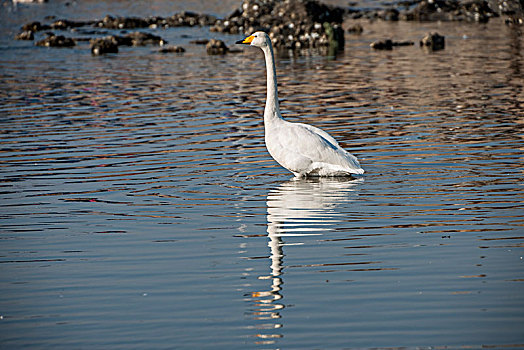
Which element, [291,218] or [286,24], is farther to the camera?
[286,24]

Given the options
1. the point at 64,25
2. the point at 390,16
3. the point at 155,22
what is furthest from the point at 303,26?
the point at 64,25

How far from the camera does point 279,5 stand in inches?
1901

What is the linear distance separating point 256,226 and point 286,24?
119 ft

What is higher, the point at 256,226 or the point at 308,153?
the point at 308,153

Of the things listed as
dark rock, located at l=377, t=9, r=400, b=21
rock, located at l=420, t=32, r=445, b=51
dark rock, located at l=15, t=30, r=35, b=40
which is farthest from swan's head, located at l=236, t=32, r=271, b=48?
dark rock, located at l=377, t=9, r=400, b=21

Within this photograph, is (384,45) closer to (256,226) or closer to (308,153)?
(308,153)

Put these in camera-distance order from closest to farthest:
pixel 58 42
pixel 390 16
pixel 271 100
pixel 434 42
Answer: pixel 271 100
pixel 434 42
pixel 58 42
pixel 390 16

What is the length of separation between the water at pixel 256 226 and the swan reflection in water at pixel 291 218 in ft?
0.11

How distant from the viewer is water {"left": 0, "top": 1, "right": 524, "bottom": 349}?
7758mm

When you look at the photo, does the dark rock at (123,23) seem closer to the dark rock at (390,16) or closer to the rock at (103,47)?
the dark rock at (390,16)

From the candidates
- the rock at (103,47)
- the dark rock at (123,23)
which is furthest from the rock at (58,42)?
the dark rock at (123,23)

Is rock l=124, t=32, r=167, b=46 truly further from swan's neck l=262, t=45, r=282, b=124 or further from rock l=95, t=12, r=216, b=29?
swan's neck l=262, t=45, r=282, b=124

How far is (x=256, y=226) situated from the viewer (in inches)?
452

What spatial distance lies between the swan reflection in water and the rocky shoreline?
2820 centimetres
